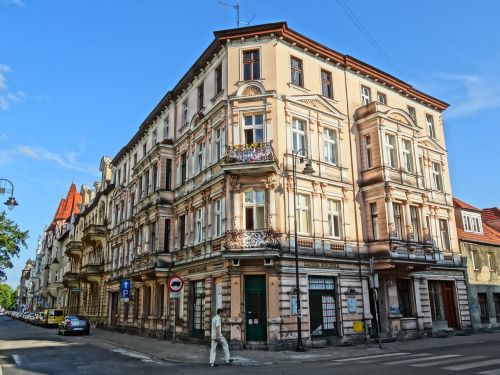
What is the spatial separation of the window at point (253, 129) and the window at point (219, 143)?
147 cm

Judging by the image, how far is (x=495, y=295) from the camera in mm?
31859

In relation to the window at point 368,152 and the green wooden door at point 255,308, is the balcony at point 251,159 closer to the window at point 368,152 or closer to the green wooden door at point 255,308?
the green wooden door at point 255,308

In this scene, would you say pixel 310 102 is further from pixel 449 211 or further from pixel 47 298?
pixel 47 298

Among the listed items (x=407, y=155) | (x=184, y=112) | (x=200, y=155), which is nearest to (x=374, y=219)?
(x=407, y=155)

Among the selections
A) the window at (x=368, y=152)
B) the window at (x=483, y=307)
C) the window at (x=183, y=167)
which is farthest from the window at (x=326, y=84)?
the window at (x=483, y=307)

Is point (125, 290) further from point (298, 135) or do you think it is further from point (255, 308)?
point (298, 135)

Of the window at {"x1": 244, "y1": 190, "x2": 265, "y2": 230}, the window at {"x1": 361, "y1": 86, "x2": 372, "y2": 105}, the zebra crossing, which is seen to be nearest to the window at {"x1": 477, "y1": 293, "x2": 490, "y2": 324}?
the window at {"x1": 361, "y1": 86, "x2": 372, "y2": 105}

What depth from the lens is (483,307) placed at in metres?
30.6

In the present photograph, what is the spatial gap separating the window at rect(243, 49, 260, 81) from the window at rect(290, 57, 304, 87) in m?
2.01

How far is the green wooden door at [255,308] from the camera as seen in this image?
63.8ft

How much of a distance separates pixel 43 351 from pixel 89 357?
342cm

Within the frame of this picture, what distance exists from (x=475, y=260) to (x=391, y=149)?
12279 mm

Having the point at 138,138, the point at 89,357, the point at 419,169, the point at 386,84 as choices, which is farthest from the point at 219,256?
the point at 138,138

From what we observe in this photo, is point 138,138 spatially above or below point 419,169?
above
